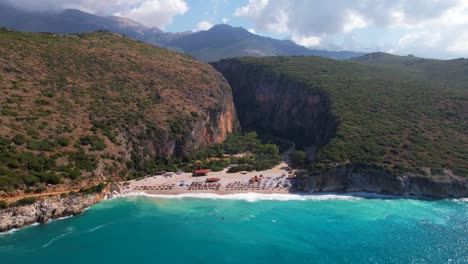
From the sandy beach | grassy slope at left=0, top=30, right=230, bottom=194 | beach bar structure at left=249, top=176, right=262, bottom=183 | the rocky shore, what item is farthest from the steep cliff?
the rocky shore

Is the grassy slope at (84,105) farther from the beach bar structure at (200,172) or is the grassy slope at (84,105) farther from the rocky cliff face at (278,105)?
the rocky cliff face at (278,105)

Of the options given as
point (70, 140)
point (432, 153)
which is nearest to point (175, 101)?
point (70, 140)

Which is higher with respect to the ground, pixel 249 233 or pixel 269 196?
pixel 269 196

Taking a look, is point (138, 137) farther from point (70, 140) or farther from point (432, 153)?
point (432, 153)

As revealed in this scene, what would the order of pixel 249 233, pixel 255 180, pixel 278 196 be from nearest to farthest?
pixel 249 233 → pixel 278 196 → pixel 255 180

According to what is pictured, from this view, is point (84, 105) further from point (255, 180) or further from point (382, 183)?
point (382, 183)

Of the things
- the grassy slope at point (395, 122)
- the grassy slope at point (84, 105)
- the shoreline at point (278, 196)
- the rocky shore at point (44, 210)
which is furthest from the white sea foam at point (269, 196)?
the grassy slope at point (84, 105)

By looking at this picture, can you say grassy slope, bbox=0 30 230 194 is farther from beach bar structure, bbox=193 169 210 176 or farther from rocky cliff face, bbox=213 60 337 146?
rocky cliff face, bbox=213 60 337 146

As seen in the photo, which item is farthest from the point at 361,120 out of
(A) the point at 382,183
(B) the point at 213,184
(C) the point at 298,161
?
(B) the point at 213,184
